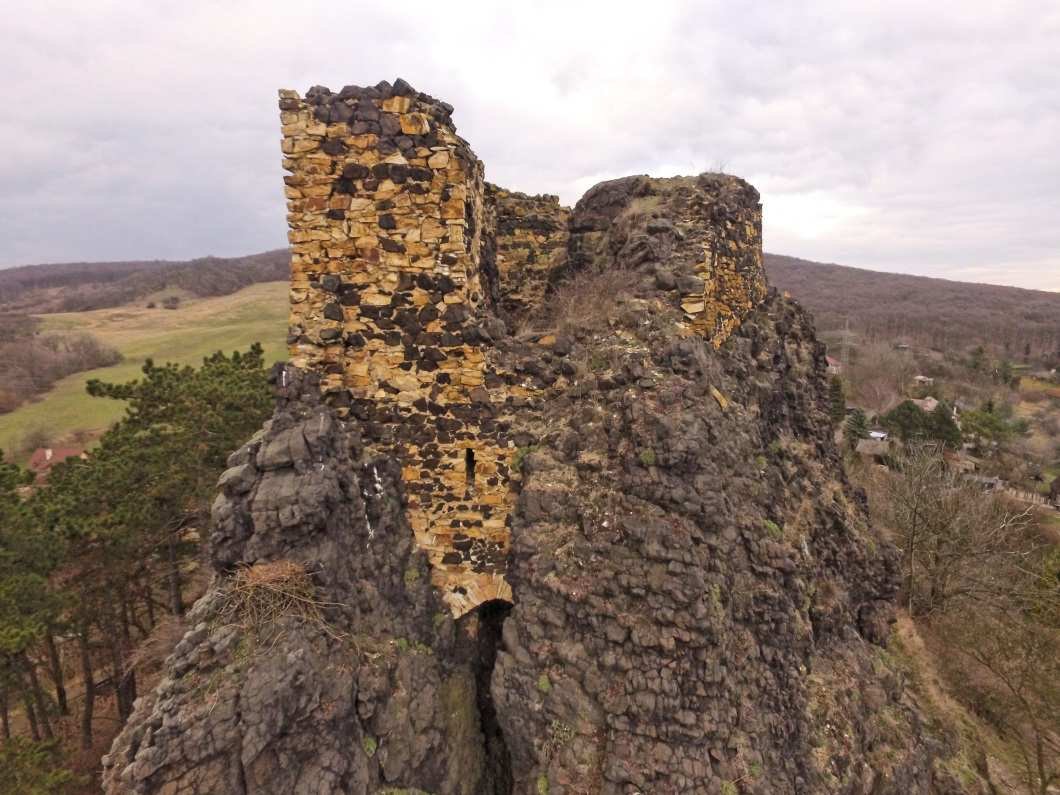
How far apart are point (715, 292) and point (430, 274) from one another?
183 inches

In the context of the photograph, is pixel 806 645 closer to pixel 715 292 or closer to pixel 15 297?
pixel 715 292

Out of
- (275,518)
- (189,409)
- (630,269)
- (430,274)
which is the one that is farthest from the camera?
(189,409)

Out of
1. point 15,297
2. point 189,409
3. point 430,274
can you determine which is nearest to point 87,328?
point 15,297

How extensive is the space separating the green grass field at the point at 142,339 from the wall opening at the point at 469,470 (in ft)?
138

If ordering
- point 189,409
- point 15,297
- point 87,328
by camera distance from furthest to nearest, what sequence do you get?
1. point 15,297
2. point 87,328
3. point 189,409

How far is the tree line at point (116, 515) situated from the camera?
9.49 meters

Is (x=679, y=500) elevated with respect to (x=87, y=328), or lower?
elevated

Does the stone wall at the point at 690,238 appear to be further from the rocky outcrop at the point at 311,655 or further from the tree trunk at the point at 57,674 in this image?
the tree trunk at the point at 57,674

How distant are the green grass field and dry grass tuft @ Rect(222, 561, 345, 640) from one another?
42.1m

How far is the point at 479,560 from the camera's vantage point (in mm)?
6977

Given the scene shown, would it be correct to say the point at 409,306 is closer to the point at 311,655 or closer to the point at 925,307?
the point at 311,655

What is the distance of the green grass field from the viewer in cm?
4022

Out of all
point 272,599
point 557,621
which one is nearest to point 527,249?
point 557,621

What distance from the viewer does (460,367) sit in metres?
6.77
